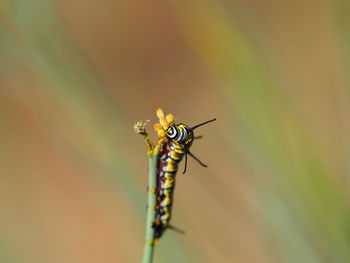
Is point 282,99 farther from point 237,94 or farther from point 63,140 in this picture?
point 63,140

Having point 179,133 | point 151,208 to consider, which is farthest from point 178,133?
point 151,208

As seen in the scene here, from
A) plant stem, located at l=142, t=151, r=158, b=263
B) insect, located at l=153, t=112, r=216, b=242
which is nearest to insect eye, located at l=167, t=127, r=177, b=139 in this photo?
insect, located at l=153, t=112, r=216, b=242

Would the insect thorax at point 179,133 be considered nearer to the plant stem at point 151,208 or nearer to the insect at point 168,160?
the insect at point 168,160

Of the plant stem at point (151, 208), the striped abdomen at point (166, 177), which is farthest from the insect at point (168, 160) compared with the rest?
the plant stem at point (151, 208)

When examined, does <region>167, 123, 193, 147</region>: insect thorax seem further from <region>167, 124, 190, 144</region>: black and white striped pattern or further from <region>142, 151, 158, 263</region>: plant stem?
<region>142, 151, 158, 263</region>: plant stem

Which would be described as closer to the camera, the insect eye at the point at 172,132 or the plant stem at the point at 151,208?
the plant stem at the point at 151,208

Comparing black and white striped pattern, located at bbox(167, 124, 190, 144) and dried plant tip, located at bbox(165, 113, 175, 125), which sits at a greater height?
dried plant tip, located at bbox(165, 113, 175, 125)

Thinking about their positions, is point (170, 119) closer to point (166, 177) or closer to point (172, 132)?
point (172, 132)

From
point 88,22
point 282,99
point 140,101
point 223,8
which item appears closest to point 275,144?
point 282,99
